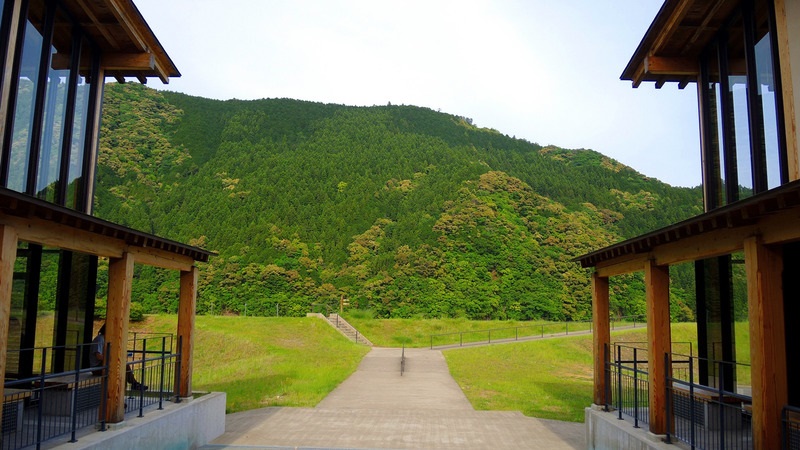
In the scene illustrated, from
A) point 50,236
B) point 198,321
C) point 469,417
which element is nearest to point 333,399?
point 469,417

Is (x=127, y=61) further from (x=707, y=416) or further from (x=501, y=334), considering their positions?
(x=501, y=334)

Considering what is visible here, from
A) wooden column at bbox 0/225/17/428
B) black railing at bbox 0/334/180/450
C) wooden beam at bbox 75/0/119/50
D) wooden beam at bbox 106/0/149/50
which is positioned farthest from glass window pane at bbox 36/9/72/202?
wooden column at bbox 0/225/17/428

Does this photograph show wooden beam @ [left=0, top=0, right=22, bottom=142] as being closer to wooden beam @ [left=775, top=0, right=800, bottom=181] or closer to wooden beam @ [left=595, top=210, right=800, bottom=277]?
wooden beam @ [left=595, top=210, right=800, bottom=277]

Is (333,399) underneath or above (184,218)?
underneath

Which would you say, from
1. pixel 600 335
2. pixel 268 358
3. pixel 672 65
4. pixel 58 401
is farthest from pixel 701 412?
pixel 268 358

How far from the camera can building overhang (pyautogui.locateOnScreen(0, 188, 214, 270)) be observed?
6559 mm

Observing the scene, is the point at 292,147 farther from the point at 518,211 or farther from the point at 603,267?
the point at 603,267

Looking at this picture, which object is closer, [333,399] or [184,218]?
[333,399]

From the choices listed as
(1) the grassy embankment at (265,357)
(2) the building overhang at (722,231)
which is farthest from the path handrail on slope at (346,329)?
(2) the building overhang at (722,231)

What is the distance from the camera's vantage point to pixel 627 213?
67500 millimetres

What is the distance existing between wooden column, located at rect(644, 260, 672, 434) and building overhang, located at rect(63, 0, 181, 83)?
34.4ft

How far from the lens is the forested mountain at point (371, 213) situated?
49438mm

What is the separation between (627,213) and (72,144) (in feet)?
208

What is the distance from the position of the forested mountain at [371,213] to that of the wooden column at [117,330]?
38.2 m
